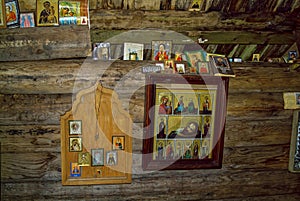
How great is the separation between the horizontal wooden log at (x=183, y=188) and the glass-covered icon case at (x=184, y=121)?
0.46 feet

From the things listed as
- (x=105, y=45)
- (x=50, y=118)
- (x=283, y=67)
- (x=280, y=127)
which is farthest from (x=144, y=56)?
(x=280, y=127)

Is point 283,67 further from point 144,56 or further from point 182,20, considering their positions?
point 144,56

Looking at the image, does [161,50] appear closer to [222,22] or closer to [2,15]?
[222,22]

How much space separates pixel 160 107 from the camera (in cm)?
249

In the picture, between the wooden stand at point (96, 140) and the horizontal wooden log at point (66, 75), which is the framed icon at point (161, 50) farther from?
the wooden stand at point (96, 140)

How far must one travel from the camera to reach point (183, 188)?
267cm

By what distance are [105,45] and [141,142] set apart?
2.92 feet

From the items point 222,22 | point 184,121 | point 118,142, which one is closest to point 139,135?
point 118,142

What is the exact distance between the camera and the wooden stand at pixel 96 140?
7.89ft

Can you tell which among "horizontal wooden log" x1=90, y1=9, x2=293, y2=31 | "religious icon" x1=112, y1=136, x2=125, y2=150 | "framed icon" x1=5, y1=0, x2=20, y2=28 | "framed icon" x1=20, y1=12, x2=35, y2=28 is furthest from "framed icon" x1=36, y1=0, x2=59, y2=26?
"religious icon" x1=112, y1=136, x2=125, y2=150

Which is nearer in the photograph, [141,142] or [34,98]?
[34,98]

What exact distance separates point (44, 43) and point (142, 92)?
0.88 meters

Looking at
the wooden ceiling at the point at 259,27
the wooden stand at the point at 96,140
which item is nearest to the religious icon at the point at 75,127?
the wooden stand at the point at 96,140

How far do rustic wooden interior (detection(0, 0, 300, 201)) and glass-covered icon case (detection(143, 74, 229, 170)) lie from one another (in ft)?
0.29
